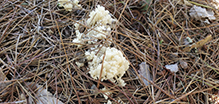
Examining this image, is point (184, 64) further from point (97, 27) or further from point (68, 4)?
point (68, 4)

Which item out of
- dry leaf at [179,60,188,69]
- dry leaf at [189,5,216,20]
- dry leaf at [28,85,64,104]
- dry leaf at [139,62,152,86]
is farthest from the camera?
dry leaf at [189,5,216,20]

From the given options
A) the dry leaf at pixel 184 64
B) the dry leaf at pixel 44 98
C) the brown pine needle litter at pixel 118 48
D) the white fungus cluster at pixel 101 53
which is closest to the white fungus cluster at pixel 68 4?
the brown pine needle litter at pixel 118 48

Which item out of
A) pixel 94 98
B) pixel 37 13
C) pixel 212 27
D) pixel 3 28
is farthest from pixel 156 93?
pixel 3 28

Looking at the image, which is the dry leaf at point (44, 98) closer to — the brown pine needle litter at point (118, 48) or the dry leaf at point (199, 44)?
the brown pine needle litter at point (118, 48)

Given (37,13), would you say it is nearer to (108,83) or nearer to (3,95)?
(3,95)

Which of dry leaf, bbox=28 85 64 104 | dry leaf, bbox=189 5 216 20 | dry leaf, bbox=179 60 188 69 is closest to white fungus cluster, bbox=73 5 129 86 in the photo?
dry leaf, bbox=28 85 64 104

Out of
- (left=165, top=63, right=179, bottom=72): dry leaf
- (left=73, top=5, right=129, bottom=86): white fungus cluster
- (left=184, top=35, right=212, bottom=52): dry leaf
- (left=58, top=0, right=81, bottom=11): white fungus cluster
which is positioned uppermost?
(left=58, top=0, right=81, bottom=11): white fungus cluster

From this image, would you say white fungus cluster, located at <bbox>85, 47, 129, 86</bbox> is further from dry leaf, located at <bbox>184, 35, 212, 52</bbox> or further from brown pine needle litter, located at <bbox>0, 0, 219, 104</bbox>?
dry leaf, located at <bbox>184, 35, 212, 52</bbox>

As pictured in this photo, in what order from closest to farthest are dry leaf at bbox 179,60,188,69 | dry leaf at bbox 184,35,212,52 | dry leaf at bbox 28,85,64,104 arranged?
dry leaf at bbox 28,85,64,104
dry leaf at bbox 179,60,188,69
dry leaf at bbox 184,35,212,52
